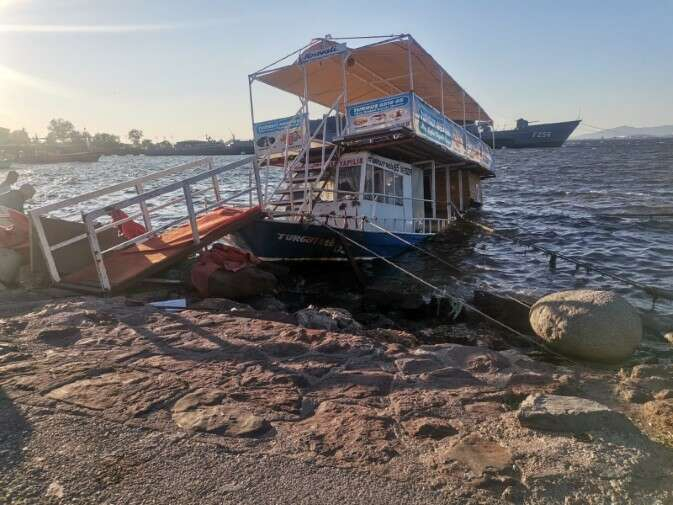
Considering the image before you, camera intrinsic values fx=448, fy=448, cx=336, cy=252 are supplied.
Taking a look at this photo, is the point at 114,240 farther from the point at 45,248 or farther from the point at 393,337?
the point at 393,337

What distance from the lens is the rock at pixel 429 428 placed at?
11.0 ft

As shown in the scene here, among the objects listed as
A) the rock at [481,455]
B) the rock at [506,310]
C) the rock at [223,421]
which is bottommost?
the rock at [506,310]

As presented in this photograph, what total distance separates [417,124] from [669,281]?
732cm

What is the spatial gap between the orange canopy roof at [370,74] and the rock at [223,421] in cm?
959

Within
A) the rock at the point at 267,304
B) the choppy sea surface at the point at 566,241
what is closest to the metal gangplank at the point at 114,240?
the rock at the point at 267,304

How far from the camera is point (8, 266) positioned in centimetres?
770

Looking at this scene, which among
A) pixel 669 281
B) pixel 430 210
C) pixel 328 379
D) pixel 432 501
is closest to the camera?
pixel 432 501

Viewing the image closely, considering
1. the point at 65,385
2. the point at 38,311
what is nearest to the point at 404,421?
the point at 65,385

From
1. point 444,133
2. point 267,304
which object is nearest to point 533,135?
point 444,133

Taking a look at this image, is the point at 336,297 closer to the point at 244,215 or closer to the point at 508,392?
the point at 244,215

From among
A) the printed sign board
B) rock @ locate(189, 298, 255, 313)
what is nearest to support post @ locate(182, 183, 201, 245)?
rock @ locate(189, 298, 255, 313)

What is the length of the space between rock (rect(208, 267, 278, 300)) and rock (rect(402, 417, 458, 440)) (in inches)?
219

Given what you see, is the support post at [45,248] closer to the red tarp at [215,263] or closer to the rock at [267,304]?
the red tarp at [215,263]

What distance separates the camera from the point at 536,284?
37.3ft
